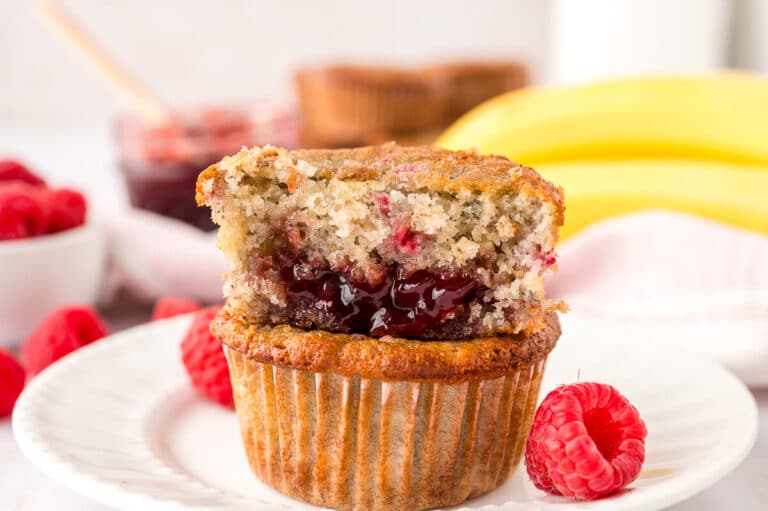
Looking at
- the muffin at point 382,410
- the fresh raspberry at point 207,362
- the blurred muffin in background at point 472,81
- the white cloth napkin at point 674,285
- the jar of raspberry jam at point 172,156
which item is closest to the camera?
the muffin at point 382,410

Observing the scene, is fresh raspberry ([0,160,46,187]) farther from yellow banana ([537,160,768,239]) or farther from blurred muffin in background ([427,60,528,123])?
A: blurred muffin in background ([427,60,528,123])

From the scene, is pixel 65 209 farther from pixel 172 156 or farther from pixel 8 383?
pixel 172 156

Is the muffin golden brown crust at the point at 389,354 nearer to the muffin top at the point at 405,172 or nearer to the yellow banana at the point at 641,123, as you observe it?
the muffin top at the point at 405,172

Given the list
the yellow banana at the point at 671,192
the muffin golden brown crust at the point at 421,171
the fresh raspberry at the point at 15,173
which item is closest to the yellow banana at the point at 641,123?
the yellow banana at the point at 671,192

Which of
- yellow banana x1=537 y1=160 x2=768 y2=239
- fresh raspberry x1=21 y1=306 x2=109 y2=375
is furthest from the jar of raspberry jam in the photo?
yellow banana x1=537 y1=160 x2=768 y2=239

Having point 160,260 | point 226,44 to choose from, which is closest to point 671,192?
point 160,260

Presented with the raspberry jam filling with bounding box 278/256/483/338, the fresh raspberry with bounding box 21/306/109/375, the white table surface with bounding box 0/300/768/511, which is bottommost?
the white table surface with bounding box 0/300/768/511

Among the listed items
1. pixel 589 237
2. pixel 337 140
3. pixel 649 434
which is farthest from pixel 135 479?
pixel 337 140
